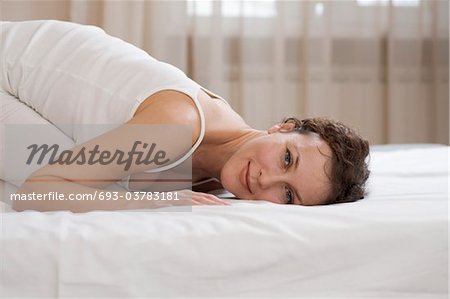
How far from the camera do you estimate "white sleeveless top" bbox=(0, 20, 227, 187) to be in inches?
52.8

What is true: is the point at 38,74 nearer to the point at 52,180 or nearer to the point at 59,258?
the point at 52,180

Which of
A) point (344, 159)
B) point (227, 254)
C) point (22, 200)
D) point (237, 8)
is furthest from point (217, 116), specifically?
point (237, 8)

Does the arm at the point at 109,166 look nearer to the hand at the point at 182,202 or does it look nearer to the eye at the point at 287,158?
the hand at the point at 182,202

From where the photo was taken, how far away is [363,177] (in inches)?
51.1

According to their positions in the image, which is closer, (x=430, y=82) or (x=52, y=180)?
(x=52, y=180)

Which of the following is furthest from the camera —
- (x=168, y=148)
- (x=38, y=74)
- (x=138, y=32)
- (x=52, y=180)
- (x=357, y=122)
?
(x=357, y=122)

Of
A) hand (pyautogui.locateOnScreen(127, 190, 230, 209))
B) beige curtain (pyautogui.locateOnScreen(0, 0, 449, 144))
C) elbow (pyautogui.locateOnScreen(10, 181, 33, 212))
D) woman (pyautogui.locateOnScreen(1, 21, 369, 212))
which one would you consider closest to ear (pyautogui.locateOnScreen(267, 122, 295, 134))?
woman (pyautogui.locateOnScreen(1, 21, 369, 212))

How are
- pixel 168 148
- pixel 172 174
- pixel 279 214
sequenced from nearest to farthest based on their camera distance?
A: pixel 279 214, pixel 168 148, pixel 172 174

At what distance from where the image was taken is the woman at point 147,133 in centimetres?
117

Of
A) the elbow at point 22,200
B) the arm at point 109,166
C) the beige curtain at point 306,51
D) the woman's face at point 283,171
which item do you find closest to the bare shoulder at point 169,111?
the arm at point 109,166

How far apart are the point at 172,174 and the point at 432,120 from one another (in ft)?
6.72

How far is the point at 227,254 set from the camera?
88 centimetres

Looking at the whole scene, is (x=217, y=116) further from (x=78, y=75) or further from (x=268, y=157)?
(x=78, y=75)

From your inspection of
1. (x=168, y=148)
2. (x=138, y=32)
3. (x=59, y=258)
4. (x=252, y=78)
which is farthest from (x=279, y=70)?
(x=59, y=258)
